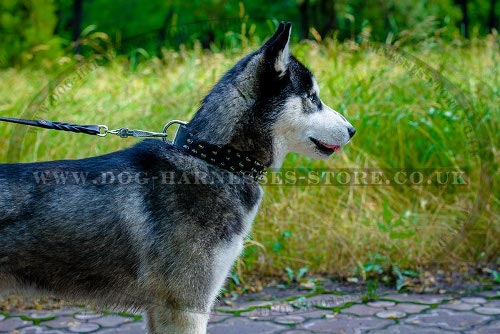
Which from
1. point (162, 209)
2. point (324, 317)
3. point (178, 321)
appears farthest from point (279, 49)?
point (324, 317)

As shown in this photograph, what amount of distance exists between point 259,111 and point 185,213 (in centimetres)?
57

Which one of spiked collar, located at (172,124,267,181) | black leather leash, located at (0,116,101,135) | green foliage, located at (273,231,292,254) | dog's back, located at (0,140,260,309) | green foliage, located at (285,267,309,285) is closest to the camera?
dog's back, located at (0,140,260,309)

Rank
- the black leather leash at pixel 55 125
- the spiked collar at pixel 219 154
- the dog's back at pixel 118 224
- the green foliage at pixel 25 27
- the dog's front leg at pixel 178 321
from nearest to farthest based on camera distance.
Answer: the dog's back at pixel 118 224 → the dog's front leg at pixel 178 321 → the spiked collar at pixel 219 154 → the black leather leash at pixel 55 125 → the green foliage at pixel 25 27

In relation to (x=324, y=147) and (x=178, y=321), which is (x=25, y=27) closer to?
(x=324, y=147)

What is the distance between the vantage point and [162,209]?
104 inches

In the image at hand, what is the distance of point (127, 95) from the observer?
6.54 meters

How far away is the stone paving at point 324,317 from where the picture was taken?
372 cm

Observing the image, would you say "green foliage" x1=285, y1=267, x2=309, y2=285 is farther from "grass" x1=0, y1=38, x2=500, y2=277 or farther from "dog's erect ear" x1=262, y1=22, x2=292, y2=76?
"dog's erect ear" x1=262, y1=22, x2=292, y2=76

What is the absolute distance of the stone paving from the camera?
12.2ft

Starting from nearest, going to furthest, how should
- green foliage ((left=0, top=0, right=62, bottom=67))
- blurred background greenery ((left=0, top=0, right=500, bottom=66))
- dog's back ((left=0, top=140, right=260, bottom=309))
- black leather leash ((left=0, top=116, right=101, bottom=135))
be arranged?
dog's back ((left=0, top=140, right=260, bottom=309)) → black leather leash ((left=0, top=116, right=101, bottom=135)) → blurred background greenery ((left=0, top=0, right=500, bottom=66)) → green foliage ((left=0, top=0, right=62, bottom=67))

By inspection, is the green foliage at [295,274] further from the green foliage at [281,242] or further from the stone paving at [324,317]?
the stone paving at [324,317]


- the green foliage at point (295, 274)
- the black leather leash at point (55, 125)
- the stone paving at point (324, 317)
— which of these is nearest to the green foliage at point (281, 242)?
the green foliage at point (295, 274)

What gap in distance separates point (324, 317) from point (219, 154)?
1718 mm

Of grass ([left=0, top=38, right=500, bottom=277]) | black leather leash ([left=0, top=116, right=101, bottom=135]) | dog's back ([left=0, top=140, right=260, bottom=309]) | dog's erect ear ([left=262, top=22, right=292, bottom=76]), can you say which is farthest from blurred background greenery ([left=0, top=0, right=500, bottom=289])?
dog's back ([left=0, top=140, right=260, bottom=309])
